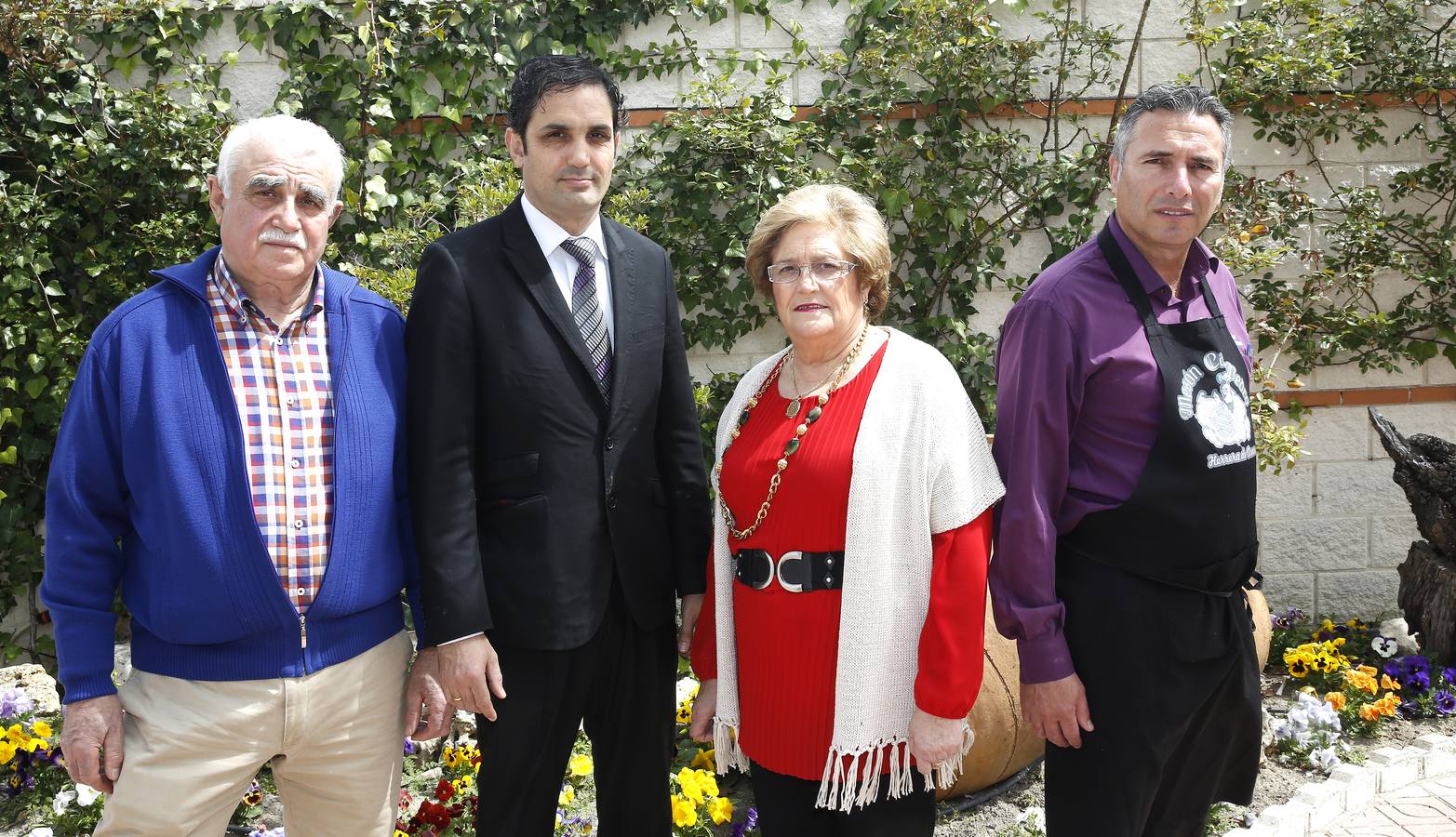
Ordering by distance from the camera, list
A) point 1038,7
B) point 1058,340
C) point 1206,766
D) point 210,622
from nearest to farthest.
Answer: point 210,622 → point 1058,340 → point 1206,766 → point 1038,7

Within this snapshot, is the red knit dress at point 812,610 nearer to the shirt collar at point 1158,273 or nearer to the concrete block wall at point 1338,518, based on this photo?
the shirt collar at point 1158,273

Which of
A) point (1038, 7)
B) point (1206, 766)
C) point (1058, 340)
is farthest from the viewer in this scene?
point (1038, 7)

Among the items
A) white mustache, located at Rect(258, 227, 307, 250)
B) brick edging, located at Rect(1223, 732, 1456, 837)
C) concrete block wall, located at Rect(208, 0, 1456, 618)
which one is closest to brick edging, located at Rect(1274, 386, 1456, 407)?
concrete block wall, located at Rect(208, 0, 1456, 618)

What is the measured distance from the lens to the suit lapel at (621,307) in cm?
230

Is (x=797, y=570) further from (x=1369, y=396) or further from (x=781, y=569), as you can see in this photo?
(x=1369, y=396)

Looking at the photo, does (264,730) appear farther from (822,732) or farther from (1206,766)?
(1206,766)

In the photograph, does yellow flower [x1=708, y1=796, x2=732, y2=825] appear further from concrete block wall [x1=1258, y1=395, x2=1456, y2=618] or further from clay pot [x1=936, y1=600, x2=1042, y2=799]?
concrete block wall [x1=1258, y1=395, x2=1456, y2=618]

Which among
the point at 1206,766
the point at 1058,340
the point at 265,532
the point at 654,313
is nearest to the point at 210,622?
the point at 265,532

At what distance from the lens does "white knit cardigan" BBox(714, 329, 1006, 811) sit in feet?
6.51

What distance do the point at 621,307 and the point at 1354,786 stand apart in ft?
9.78

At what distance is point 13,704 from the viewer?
352 centimetres

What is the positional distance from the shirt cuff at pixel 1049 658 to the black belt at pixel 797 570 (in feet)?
1.33

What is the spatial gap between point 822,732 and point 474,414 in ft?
3.08

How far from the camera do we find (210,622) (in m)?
1.98
